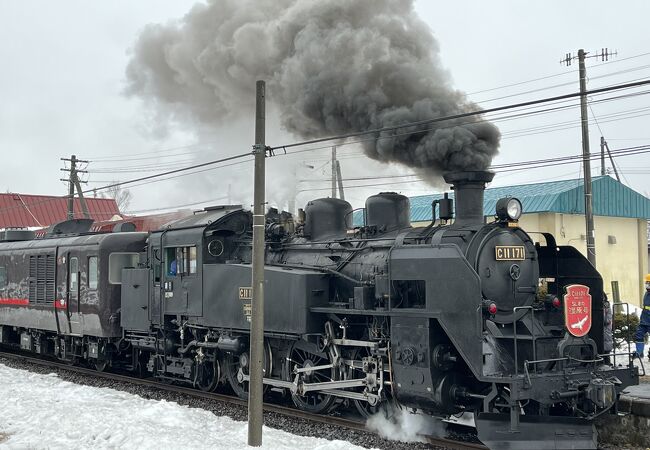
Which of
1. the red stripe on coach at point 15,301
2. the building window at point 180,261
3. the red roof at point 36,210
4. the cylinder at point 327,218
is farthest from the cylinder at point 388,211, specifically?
the red roof at point 36,210

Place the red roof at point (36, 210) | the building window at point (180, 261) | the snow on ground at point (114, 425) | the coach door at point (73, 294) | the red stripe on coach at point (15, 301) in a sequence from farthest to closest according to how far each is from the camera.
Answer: the red roof at point (36, 210), the red stripe on coach at point (15, 301), the coach door at point (73, 294), the building window at point (180, 261), the snow on ground at point (114, 425)

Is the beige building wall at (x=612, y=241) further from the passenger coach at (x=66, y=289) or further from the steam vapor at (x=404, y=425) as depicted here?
the steam vapor at (x=404, y=425)

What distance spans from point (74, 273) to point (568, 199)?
1707cm

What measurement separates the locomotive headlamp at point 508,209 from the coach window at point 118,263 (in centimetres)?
838

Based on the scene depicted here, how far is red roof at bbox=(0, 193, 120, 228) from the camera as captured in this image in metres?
39.9

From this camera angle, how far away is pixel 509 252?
8.34 meters

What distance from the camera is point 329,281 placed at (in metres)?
9.87

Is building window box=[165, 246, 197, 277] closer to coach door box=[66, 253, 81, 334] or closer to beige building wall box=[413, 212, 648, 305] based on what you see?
coach door box=[66, 253, 81, 334]

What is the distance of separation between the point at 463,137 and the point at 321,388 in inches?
158

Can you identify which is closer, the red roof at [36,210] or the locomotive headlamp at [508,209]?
the locomotive headlamp at [508,209]

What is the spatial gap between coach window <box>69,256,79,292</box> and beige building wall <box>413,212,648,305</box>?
15.4 m

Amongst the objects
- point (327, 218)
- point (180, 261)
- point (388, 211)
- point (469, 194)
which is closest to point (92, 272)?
point (180, 261)

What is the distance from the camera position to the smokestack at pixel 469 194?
8.61 metres

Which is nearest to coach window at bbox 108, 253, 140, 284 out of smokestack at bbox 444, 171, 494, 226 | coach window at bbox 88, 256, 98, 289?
coach window at bbox 88, 256, 98, 289
